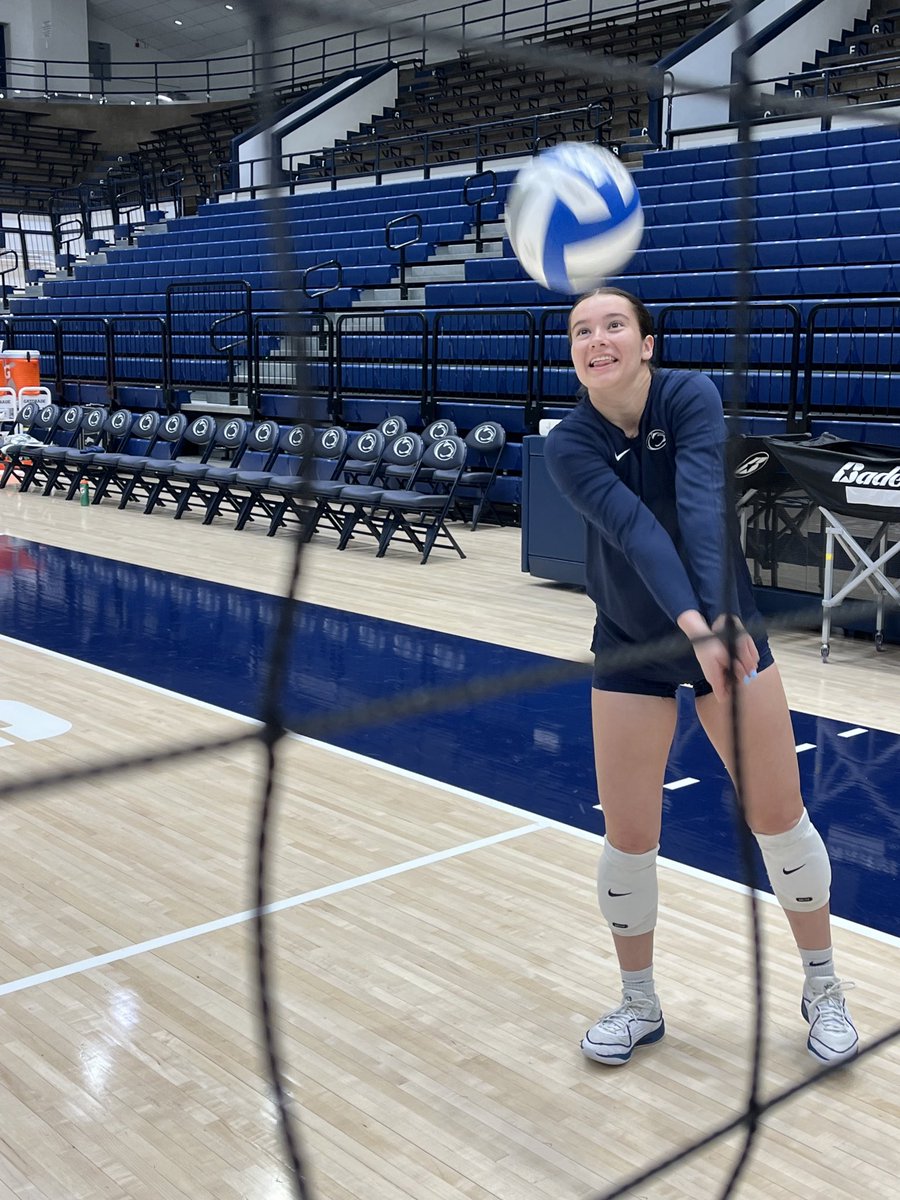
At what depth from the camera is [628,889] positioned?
88.7 inches

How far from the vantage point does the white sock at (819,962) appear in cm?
233

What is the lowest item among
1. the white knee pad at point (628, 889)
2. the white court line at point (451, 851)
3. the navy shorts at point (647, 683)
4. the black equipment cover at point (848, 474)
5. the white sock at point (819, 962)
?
the white court line at point (451, 851)

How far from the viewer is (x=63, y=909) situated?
3049 mm

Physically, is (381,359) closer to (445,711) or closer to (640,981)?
(445,711)

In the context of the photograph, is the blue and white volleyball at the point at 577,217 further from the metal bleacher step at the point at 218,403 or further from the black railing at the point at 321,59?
the black railing at the point at 321,59

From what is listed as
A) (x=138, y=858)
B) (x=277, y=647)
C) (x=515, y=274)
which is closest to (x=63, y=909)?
(x=138, y=858)

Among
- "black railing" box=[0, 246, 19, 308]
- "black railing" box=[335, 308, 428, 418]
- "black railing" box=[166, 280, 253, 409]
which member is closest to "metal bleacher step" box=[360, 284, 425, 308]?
"black railing" box=[335, 308, 428, 418]

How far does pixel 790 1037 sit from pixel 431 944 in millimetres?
815

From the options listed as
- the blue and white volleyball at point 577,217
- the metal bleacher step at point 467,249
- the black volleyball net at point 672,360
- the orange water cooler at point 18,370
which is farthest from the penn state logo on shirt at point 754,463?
the orange water cooler at point 18,370

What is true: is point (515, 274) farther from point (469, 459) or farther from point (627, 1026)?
point (627, 1026)

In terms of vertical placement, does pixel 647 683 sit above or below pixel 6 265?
below

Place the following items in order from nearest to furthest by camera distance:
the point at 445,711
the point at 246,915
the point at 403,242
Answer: the point at 246,915
the point at 445,711
the point at 403,242

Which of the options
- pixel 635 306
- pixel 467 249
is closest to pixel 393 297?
pixel 467 249

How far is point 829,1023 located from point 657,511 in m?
1.02
